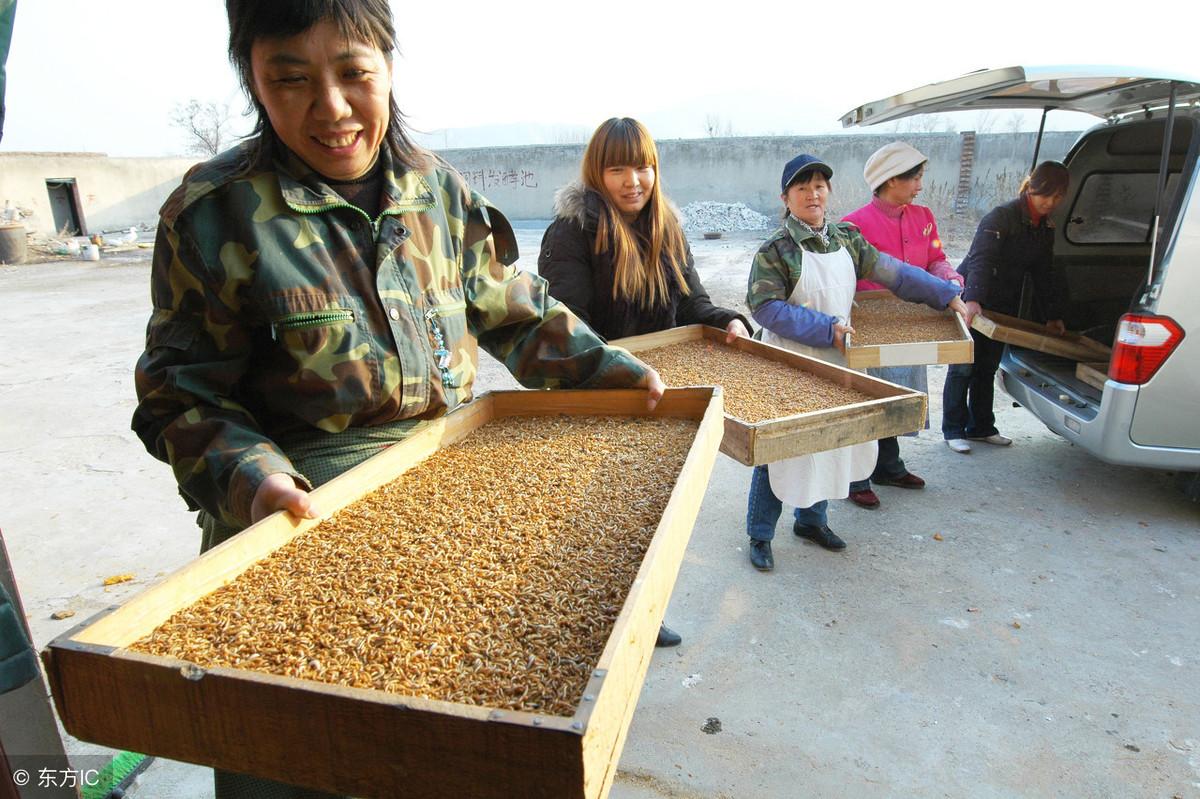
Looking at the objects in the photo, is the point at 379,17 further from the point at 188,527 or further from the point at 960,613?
the point at 188,527

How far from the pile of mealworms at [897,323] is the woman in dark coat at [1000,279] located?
92cm

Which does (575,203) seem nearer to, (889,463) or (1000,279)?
(889,463)

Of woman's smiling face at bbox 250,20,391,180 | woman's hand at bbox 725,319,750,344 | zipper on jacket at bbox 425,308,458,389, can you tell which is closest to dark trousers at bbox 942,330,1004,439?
woman's hand at bbox 725,319,750,344

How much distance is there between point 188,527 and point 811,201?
12.5 ft

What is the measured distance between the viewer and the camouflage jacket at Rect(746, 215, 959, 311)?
387 cm

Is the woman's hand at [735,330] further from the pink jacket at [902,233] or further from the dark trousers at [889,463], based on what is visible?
the dark trousers at [889,463]

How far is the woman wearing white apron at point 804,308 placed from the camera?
12.4 ft

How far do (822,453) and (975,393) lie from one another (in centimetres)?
227

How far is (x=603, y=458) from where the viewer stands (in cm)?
189

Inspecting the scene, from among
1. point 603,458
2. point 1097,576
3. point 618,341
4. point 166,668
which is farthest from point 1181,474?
point 166,668

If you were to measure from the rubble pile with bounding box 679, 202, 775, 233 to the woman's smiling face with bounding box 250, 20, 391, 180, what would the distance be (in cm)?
1825

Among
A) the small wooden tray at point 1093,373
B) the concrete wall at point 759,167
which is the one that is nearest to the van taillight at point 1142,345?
the small wooden tray at point 1093,373

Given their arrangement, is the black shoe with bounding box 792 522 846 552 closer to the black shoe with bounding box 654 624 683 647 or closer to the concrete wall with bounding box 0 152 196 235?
the black shoe with bounding box 654 624 683 647

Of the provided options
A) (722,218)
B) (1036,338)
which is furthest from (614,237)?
(722,218)
